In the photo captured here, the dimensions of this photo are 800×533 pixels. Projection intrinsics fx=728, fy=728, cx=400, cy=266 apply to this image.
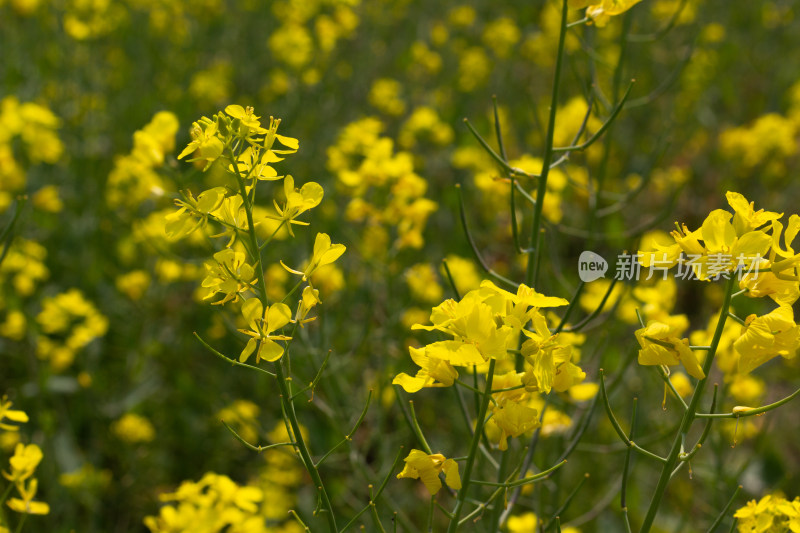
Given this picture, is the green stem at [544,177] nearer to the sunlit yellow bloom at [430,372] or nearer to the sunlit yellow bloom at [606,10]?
the sunlit yellow bloom at [606,10]

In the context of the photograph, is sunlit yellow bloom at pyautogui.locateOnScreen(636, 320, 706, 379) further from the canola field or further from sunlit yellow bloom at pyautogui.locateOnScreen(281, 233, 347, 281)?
sunlit yellow bloom at pyautogui.locateOnScreen(281, 233, 347, 281)

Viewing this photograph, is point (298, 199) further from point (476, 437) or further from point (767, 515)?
point (767, 515)

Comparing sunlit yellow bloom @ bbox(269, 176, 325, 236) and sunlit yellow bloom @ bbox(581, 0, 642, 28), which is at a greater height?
sunlit yellow bloom @ bbox(581, 0, 642, 28)

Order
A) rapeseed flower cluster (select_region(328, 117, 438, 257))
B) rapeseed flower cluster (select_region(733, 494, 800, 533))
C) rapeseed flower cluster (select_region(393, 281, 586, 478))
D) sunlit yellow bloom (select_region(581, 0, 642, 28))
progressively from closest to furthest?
1. rapeseed flower cluster (select_region(393, 281, 586, 478))
2. rapeseed flower cluster (select_region(733, 494, 800, 533))
3. sunlit yellow bloom (select_region(581, 0, 642, 28))
4. rapeseed flower cluster (select_region(328, 117, 438, 257))

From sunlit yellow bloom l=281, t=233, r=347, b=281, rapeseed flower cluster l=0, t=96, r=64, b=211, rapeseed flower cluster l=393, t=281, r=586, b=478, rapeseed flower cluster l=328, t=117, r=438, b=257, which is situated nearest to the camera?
rapeseed flower cluster l=393, t=281, r=586, b=478

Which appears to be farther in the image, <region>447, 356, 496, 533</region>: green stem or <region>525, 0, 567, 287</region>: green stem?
<region>525, 0, 567, 287</region>: green stem

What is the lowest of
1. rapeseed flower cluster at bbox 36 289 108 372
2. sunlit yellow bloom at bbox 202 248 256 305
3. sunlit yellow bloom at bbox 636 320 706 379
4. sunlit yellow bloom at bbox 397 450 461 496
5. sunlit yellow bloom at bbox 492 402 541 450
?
rapeseed flower cluster at bbox 36 289 108 372

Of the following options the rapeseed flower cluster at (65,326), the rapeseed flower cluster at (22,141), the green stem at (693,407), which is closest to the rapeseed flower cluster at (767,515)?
the green stem at (693,407)

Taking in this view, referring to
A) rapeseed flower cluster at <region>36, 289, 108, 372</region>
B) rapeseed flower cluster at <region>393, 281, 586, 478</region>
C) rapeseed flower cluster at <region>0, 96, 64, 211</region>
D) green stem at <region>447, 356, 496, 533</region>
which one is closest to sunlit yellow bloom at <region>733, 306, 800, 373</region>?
rapeseed flower cluster at <region>393, 281, 586, 478</region>

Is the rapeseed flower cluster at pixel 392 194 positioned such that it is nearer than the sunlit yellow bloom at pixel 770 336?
No

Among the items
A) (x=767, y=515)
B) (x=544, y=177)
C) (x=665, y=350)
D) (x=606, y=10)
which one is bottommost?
(x=767, y=515)

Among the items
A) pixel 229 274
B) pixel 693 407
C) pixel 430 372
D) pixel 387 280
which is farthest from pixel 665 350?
pixel 387 280

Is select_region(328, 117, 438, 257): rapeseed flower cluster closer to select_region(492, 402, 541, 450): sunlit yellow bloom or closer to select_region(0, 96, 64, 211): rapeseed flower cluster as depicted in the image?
select_region(492, 402, 541, 450): sunlit yellow bloom

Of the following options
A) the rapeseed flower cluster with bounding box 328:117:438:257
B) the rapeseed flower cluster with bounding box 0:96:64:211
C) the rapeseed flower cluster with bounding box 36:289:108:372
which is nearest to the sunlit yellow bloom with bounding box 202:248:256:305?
the rapeseed flower cluster with bounding box 328:117:438:257
